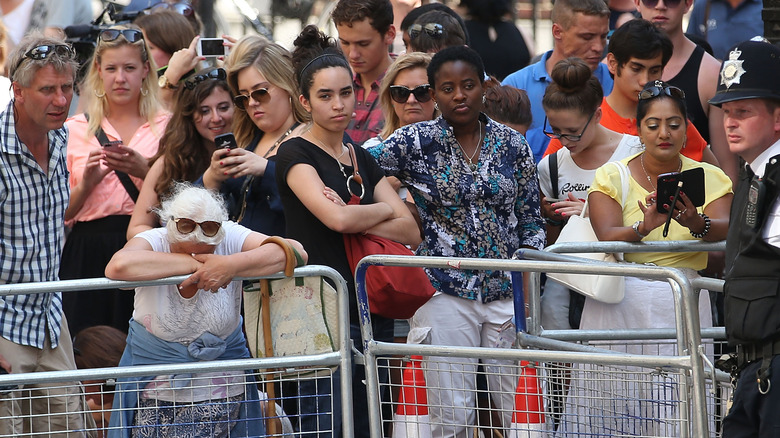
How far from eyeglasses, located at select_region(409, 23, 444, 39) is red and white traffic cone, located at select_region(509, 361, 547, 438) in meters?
2.90

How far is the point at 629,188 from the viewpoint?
19.6 ft

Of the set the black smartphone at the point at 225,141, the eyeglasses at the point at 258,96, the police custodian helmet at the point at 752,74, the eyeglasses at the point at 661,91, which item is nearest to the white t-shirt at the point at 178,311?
the black smartphone at the point at 225,141

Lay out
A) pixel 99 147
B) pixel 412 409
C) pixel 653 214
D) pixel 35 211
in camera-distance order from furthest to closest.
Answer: pixel 99 147
pixel 653 214
pixel 35 211
pixel 412 409

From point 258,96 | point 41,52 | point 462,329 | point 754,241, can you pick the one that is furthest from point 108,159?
point 754,241

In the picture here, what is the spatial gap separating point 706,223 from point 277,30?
774 centimetres

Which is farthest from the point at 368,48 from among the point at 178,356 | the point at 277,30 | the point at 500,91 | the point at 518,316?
the point at 277,30

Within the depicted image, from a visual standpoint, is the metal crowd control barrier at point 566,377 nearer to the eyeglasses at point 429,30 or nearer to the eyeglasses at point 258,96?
the eyeglasses at point 258,96

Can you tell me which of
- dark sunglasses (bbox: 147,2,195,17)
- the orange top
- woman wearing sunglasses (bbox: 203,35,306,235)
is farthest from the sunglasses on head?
dark sunglasses (bbox: 147,2,195,17)

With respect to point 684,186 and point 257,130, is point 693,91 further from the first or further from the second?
point 257,130

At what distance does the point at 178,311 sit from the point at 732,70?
8.25ft

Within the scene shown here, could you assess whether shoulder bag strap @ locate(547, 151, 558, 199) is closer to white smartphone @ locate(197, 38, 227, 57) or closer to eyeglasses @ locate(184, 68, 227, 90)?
eyeglasses @ locate(184, 68, 227, 90)

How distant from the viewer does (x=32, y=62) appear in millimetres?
5504

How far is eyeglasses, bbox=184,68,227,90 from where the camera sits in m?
6.56

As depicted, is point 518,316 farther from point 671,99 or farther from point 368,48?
point 368,48
